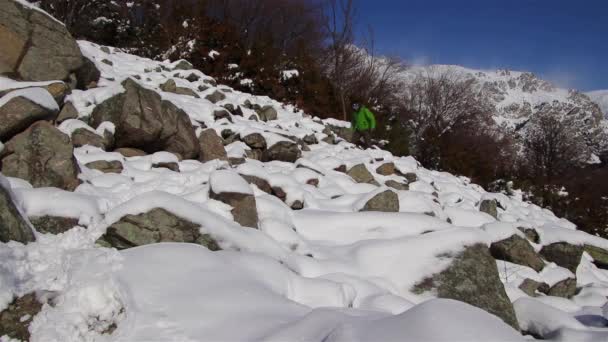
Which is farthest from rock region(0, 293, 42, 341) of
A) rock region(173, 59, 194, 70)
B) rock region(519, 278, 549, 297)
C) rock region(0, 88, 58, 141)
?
rock region(173, 59, 194, 70)

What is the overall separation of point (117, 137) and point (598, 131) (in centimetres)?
4370

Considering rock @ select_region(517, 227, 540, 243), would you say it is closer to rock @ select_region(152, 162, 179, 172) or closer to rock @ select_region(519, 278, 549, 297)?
rock @ select_region(519, 278, 549, 297)

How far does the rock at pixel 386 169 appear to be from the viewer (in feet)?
27.7

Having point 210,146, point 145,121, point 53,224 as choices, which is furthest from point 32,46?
point 53,224

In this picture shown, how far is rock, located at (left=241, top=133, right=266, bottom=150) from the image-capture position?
7802mm

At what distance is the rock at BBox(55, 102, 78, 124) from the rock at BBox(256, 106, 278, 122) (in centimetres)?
493

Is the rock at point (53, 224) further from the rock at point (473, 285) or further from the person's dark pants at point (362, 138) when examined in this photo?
the person's dark pants at point (362, 138)

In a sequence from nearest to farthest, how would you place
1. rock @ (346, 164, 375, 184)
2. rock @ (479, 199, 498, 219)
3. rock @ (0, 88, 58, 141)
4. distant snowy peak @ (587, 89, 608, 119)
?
rock @ (0, 88, 58, 141) < rock @ (346, 164, 375, 184) < rock @ (479, 199, 498, 219) < distant snowy peak @ (587, 89, 608, 119)

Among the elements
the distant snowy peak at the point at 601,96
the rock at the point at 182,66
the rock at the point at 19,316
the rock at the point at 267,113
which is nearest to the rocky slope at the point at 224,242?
the rock at the point at 19,316

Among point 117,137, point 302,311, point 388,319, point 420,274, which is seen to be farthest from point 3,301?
point 117,137

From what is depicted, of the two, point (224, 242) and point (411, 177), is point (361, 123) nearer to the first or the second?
point (411, 177)

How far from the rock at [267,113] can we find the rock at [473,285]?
718cm

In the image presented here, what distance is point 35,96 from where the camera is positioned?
5039 millimetres

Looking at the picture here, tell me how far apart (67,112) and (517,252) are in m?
7.25
